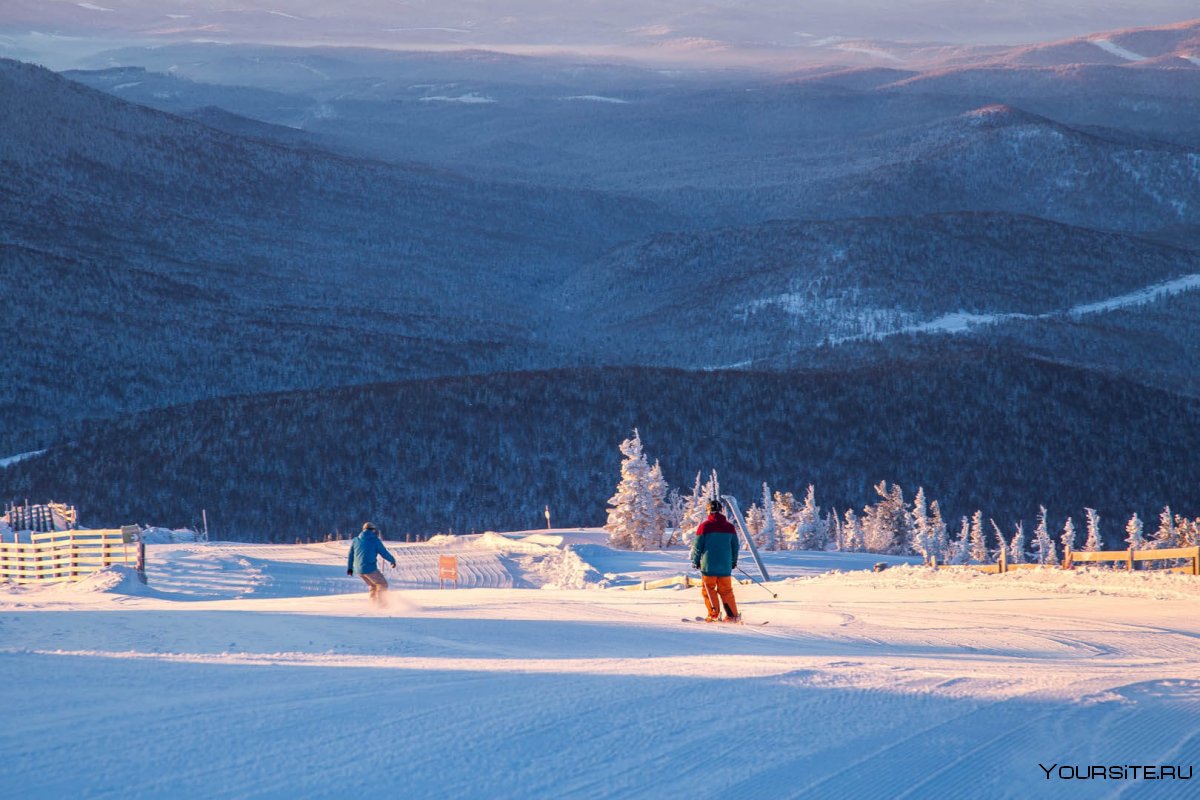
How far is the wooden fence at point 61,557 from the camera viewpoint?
71.6ft

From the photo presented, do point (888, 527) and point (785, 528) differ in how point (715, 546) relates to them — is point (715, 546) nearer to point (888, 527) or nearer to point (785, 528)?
point (785, 528)

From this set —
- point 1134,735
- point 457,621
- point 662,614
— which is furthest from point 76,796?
point 662,614

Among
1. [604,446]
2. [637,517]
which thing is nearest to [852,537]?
[637,517]

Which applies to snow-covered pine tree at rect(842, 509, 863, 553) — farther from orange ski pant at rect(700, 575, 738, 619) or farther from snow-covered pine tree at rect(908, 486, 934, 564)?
orange ski pant at rect(700, 575, 738, 619)

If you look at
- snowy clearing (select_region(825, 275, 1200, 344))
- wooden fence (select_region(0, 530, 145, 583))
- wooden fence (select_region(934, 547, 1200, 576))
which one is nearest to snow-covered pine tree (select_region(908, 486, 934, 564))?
wooden fence (select_region(934, 547, 1200, 576))

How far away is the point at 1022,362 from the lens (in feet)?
271

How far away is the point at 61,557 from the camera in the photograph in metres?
22.3

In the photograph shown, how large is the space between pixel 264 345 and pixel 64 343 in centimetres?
1368

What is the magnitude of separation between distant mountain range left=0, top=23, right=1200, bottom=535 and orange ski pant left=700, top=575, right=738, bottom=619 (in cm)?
4008

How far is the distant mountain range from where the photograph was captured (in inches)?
2448

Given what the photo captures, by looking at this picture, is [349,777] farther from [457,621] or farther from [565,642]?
[457,621]

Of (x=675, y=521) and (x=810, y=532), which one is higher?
(x=675, y=521)

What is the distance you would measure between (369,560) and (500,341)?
323 feet

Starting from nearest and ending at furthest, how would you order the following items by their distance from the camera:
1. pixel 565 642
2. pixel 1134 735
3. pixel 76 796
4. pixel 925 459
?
pixel 76 796, pixel 1134 735, pixel 565 642, pixel 925 459
